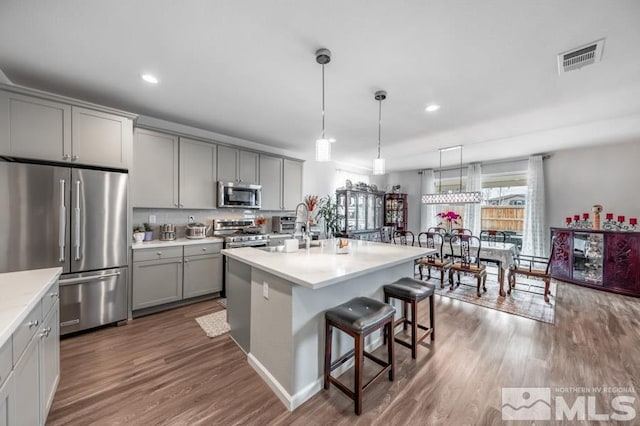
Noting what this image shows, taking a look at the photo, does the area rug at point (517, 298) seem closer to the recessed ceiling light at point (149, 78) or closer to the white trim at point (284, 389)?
the white trim at point (284, 389)

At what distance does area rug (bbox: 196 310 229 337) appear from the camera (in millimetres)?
2667

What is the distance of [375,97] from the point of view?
110 inches

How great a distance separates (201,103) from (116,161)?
1.16 m

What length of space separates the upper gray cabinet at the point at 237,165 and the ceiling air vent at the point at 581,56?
156 inches

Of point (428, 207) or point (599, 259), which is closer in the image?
point (599, 259)

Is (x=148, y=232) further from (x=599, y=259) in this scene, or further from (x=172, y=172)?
(x=599, y=259)

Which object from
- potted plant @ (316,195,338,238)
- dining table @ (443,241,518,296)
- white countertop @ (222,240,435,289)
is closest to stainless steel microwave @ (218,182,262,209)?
white countertop @ (222,240,435,289)

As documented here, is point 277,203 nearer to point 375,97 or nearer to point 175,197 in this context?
point 175,197

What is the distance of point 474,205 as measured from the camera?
19.9 ft

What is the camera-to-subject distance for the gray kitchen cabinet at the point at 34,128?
223 centimetres

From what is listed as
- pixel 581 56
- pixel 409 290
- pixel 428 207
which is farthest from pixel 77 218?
pixel 428 207

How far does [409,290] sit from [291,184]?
10.8 ft

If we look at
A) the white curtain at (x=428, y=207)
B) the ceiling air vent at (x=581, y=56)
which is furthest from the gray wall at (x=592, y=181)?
the ceiling air vent at (x=581, y=56)

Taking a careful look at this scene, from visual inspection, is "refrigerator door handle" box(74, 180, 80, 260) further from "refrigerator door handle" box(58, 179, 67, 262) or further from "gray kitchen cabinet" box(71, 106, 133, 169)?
"gray kitchen cabinet" box(71, 106, 133, 169)
